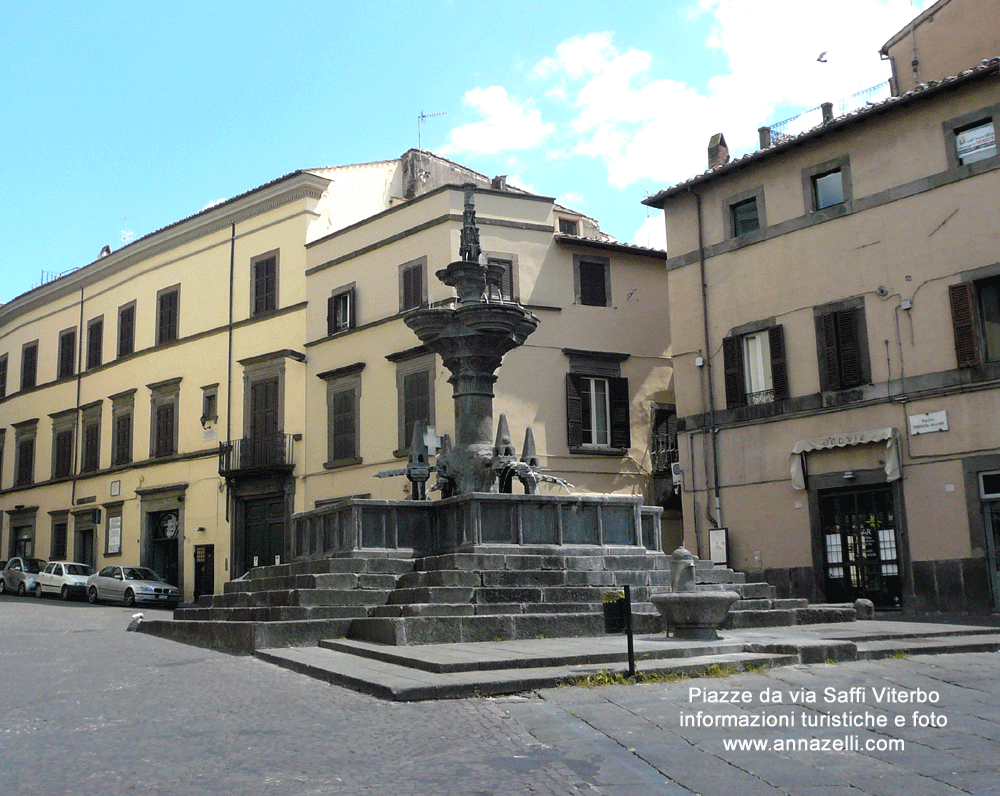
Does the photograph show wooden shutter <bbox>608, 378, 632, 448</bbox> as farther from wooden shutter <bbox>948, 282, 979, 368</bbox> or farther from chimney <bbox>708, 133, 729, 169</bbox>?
wooden shutter <bbox>948, 282, 979, 368</bbox>

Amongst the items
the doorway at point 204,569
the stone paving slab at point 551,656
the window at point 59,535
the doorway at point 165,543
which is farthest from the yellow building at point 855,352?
the window at point 59,535

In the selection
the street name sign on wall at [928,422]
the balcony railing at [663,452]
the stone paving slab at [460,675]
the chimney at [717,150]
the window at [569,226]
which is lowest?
the stone paving slab at [460,675]

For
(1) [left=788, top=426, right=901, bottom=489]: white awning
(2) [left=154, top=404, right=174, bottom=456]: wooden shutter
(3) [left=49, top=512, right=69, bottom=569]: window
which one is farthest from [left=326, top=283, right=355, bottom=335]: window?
(3) [left=49, top=512, right=69, bottom=569]: window

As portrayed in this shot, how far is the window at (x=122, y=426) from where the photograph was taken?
3725 centimetres

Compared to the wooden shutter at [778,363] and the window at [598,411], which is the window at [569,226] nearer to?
the window at [598,411]

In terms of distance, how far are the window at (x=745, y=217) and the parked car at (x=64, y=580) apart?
21.4m

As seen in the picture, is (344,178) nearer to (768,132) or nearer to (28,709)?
(768,132)

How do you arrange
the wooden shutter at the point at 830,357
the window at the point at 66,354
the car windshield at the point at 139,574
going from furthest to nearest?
the window at the point at 66,354, the car windshield at the point at 139,574, the wooden shutter at the point at 830,357

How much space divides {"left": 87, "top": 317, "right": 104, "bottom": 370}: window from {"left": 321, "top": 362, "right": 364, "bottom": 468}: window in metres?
13.1

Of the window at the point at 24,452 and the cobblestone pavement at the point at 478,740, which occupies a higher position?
the window at the point at 24,452

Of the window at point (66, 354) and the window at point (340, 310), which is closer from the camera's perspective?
the window at point (340, 310)

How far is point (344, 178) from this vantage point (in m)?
33.1

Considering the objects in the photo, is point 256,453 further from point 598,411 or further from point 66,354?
point 66,354

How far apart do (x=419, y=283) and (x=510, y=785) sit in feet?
74.6
